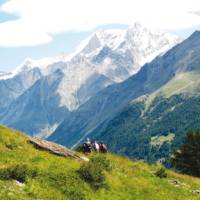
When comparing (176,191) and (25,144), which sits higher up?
(25,144)

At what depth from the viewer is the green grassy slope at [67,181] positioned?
1112 inches

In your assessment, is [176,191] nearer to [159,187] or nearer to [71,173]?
[159,187]

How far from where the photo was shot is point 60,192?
29.0 meters

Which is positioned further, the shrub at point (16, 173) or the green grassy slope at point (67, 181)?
the shrub at point (16, 173)

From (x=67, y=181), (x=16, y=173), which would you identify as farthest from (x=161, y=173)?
(x=16, y=173)

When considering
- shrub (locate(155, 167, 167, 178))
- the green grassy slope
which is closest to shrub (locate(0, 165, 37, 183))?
the green grassy slope

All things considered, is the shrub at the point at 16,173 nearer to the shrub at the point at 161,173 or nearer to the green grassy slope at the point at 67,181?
the green grassy slope at the point at 67,181

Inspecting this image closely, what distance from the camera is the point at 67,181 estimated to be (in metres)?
30.2

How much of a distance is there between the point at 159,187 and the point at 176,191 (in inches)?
52.2

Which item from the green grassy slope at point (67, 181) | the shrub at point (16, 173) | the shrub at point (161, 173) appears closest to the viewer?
the green grassy slope at point (67, 181)

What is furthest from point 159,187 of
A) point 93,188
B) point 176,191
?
point 93,188

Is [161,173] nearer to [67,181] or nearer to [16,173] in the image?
[67,181]

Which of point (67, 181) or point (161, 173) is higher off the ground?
point (67, 181)

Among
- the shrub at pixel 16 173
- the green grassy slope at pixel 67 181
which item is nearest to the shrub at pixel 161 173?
the green grassy slope at pixel 67 181
